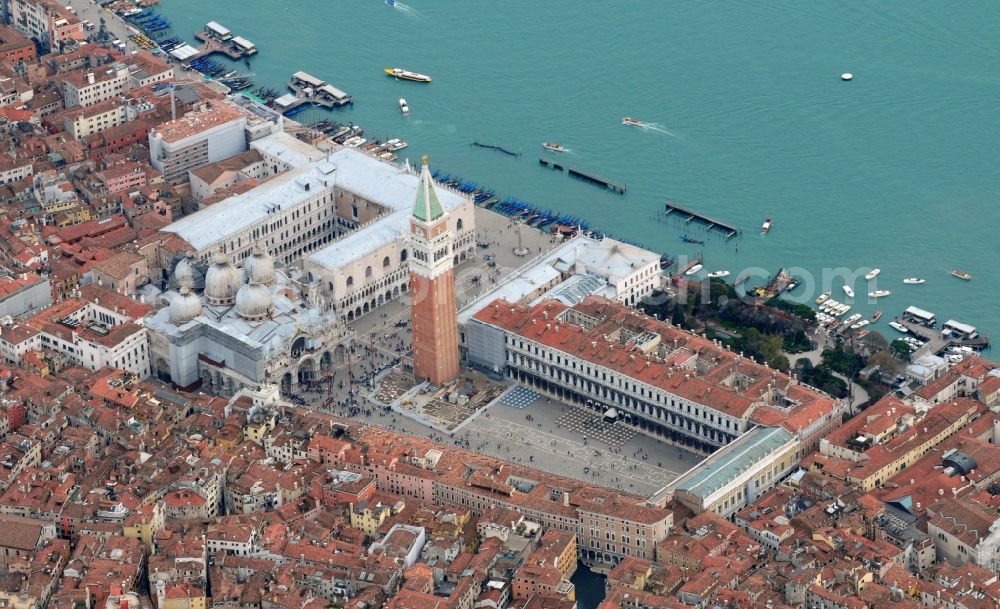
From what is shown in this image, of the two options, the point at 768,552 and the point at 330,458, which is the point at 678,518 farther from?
the point at 330,458

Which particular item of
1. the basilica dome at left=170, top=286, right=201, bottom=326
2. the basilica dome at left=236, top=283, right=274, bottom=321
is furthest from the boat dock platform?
the basilica dome at left=170, top=286, right=201, bottom=326

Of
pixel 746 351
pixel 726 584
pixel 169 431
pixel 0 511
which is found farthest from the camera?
pixel 746 351

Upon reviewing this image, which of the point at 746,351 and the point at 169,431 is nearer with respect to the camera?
the point at 169,431

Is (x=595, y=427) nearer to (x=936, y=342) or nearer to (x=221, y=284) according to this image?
(x=936, y=342)

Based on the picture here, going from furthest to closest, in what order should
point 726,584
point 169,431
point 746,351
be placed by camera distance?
1. point 746,351
2. point 169,431
3. point 726,584

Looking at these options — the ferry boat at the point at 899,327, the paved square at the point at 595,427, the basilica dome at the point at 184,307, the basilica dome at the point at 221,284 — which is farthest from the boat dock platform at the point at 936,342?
the basilica dome at the point at 184,307

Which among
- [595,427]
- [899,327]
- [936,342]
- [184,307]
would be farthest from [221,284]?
[936,342]

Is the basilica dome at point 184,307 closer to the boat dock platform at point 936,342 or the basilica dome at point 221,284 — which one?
the basilica dome at point 221,284

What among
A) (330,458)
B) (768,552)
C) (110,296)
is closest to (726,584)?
(768,552)
